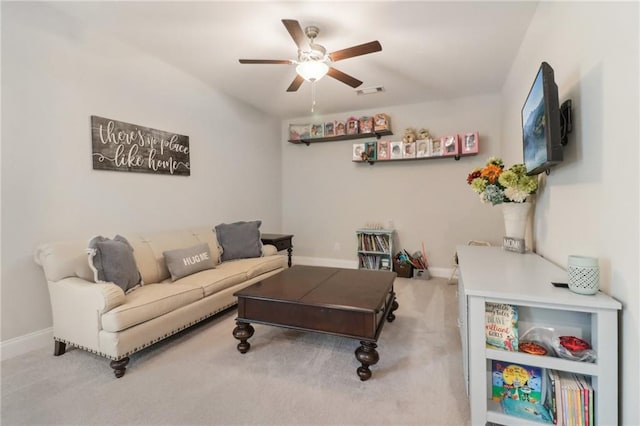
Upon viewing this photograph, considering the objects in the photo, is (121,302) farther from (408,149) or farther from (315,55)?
(408,149)

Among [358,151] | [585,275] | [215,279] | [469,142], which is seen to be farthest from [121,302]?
[469,142]

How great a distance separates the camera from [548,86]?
4.66 ft

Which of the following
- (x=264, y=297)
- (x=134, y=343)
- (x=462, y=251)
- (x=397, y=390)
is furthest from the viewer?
(x=462, y=251)

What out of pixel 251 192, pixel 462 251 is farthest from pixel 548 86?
pixel 251 192

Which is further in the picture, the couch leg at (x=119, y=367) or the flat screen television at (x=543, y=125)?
the couch leg at (x=119, y=367)

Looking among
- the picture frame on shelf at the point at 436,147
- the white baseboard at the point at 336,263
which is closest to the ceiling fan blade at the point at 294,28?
the picture frame on shelf at the point at 436,147

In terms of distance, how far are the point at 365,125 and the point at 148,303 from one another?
3691 mm

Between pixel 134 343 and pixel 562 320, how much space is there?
2443mm

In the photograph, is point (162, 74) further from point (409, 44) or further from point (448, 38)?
point (448, 38)

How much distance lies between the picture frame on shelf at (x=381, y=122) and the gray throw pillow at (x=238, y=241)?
2385 millimetres

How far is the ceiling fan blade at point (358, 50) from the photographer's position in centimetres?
215

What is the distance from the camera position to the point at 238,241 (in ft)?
11.4

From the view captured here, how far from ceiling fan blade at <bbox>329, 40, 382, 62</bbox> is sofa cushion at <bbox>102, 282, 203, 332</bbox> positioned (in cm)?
223

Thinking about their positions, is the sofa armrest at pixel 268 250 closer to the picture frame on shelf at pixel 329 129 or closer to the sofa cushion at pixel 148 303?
the sofa cushion at pixel 148 303
